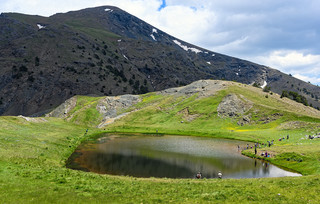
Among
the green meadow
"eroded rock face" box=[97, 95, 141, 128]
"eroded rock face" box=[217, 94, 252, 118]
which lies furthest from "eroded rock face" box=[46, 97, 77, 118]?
"eroded rock face" box=[217, 94, 252, 118]

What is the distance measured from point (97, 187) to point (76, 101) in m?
139

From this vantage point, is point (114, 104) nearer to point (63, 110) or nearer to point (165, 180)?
point (63, 110)

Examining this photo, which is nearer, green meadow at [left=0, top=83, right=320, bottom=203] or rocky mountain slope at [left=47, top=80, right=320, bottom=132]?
green meadow at [left=0, top=83, right=320, bottom=203]

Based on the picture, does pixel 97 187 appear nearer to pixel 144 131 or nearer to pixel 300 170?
pixel 300 170

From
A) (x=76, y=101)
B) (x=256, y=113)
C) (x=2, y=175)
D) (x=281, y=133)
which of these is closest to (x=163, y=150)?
(x=2, y=175)

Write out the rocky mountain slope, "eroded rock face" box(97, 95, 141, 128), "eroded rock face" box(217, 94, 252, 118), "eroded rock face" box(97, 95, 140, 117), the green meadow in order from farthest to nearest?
"eroded rock face" box(97, 95, 140, 117) → "eroded rock face" box(97, 95, 141, 128) → "eroded rock face" box(217, 94, 252, 118) → the rocky mountain slope → the green meadow

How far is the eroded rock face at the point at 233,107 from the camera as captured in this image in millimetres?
112938

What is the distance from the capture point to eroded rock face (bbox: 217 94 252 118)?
113 m

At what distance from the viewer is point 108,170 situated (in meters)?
40.8

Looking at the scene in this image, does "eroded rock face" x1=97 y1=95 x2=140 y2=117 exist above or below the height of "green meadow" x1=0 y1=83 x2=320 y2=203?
above

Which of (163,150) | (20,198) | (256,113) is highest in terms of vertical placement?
(256,113)

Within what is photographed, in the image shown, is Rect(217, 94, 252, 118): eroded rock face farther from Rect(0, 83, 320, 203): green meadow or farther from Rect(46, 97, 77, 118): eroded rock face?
Rect(46, 97, 77, 118): eroded rock face

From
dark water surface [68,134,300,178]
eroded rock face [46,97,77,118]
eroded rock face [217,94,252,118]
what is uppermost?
eroded rock face [217,94,252,118]

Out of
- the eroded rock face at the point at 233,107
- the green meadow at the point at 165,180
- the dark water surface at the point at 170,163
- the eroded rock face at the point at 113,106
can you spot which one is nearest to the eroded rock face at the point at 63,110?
the eroded rock face at the point at 113,106
